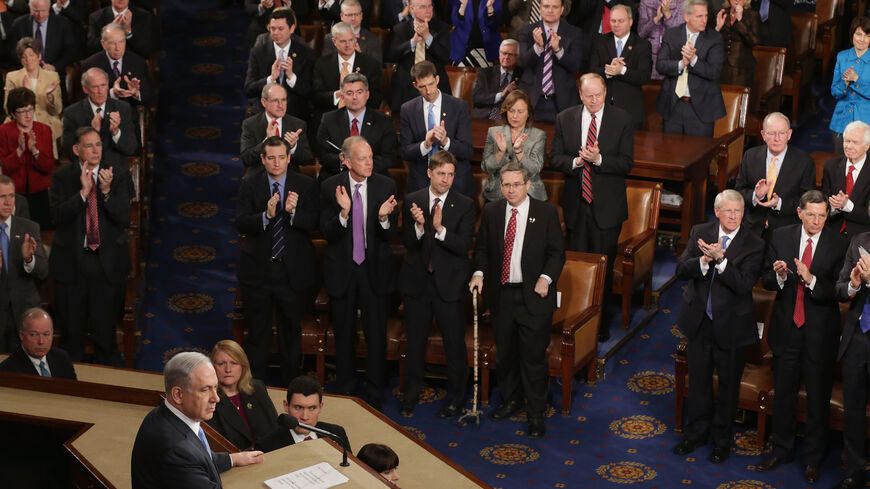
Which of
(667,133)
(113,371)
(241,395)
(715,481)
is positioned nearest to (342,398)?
(241,395)

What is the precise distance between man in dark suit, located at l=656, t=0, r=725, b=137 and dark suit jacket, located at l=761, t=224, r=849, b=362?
224 cm

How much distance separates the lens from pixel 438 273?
6.70 m

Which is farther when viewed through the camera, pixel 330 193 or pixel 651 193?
pixel 651 193

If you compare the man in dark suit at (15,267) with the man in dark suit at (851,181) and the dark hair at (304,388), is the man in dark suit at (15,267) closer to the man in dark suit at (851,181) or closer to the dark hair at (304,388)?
the dark hair at (304,388)

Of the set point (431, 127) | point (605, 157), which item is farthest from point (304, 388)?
point (605, 157)

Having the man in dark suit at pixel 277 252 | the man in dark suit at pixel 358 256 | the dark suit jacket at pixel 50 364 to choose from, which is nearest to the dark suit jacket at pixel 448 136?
the man in dark suit at pixel 358 256

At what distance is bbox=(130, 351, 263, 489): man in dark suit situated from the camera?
375 centimetres

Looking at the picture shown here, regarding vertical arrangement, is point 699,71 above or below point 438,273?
above

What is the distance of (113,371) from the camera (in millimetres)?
5676

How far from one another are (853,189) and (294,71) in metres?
3.45

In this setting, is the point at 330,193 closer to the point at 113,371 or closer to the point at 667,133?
the point at 113,371

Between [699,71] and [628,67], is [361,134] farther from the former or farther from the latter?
[699,71]

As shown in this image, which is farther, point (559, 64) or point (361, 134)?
point (559, 64)

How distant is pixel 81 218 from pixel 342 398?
2.09 meters
